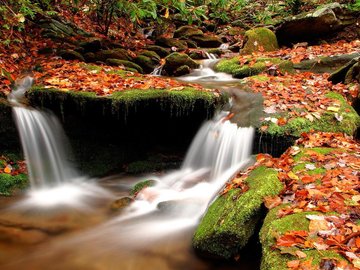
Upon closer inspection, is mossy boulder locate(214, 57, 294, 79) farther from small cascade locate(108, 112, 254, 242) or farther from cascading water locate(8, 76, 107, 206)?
cascading water locate(8, 76, 107, 206)

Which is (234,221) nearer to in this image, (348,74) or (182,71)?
(348,74)

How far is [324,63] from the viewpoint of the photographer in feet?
29.9

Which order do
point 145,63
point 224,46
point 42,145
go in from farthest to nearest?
point 224,46
point 145,63
point 42,145

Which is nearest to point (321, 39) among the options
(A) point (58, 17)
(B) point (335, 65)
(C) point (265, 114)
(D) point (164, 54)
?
(B) point (335, 65)

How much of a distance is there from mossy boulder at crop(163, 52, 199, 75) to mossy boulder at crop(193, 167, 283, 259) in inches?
259

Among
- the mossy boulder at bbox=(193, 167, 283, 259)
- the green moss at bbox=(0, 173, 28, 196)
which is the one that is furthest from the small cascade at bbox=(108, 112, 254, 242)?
the green moss at bbox=(0, 173, 28, 196)

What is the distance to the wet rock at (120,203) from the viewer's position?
516cm

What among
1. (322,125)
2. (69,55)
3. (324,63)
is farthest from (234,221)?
(324,63)

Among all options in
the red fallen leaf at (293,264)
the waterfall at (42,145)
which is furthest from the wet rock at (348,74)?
the waterfall at (42,145)

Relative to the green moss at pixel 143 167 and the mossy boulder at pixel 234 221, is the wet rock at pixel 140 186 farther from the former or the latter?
the mossy boulder at pixel 234 221

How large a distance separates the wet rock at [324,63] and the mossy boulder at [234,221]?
20.2 feet

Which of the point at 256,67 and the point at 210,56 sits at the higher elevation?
the point at 210,56

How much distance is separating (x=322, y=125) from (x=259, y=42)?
21.5 feet

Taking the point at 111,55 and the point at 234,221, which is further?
the point at 111,55
